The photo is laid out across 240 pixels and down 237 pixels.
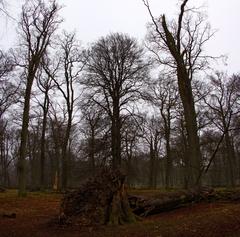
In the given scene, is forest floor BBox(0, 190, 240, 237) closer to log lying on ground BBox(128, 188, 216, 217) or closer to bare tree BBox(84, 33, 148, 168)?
log lying on ground BBox(128, 188, 216, 217)

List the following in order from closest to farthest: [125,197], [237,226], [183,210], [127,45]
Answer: [237,226]
[125,197]
[183,210]
[127,45]

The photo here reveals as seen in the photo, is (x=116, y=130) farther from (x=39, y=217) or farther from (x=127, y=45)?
(x=39, y=217)

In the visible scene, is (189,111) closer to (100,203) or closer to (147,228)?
(100,203)

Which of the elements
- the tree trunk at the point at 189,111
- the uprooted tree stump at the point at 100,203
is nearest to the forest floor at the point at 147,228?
the uprooted tree stump at the point at 100,203

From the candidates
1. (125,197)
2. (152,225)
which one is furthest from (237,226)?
(125,197)

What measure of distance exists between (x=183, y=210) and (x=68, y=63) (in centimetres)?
2843

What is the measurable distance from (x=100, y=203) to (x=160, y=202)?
255cm

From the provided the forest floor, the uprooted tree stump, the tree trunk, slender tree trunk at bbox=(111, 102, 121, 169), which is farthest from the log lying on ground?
Result: slender tree trunk at bbox=(111, 102, 121, 169)

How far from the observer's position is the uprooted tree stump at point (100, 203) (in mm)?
12484

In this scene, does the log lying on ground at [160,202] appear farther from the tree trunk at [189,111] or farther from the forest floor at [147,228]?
the tree trunk at [189,111]

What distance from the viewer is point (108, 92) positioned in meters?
37.8

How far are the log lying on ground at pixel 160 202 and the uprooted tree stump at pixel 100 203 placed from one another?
3.32 ft

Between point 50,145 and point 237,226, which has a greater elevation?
point 50,145

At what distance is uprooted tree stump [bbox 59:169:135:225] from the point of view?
492 inches
